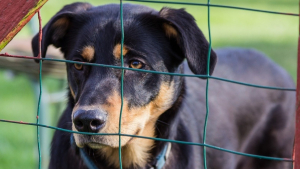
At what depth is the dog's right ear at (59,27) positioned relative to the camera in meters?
3.21

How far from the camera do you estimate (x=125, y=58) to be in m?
3.05

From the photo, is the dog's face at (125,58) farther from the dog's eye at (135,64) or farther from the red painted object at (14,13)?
the red painted object at (14,13)

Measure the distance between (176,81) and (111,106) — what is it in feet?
2.56

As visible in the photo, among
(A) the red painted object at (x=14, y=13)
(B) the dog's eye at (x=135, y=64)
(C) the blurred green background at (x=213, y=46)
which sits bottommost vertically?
(C) the blurred green background at (x=213, y=46)

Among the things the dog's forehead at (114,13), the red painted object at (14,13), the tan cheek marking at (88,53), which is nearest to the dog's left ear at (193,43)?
the dog's forehead at (114,13)

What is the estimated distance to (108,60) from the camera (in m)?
3.00

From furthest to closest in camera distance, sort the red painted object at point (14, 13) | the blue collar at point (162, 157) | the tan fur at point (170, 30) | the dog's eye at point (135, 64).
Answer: the blue collar at point (162, 157) → the tan fur at point (170, 30) → the dog's eye at point (135, 64) → the red painted object at point (14, 13)

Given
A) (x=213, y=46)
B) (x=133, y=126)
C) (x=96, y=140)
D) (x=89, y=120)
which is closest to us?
(x=89, y=120)

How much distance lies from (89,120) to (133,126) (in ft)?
1.37

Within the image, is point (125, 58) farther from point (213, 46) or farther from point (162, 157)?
point (213, 46)

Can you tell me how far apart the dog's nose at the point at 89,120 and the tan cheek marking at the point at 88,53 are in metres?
0.47

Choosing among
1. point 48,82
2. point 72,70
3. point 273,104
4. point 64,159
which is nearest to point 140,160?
point 64,159

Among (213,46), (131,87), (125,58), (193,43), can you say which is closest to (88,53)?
(125,58)

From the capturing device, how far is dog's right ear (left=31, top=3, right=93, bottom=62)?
3.21 m
